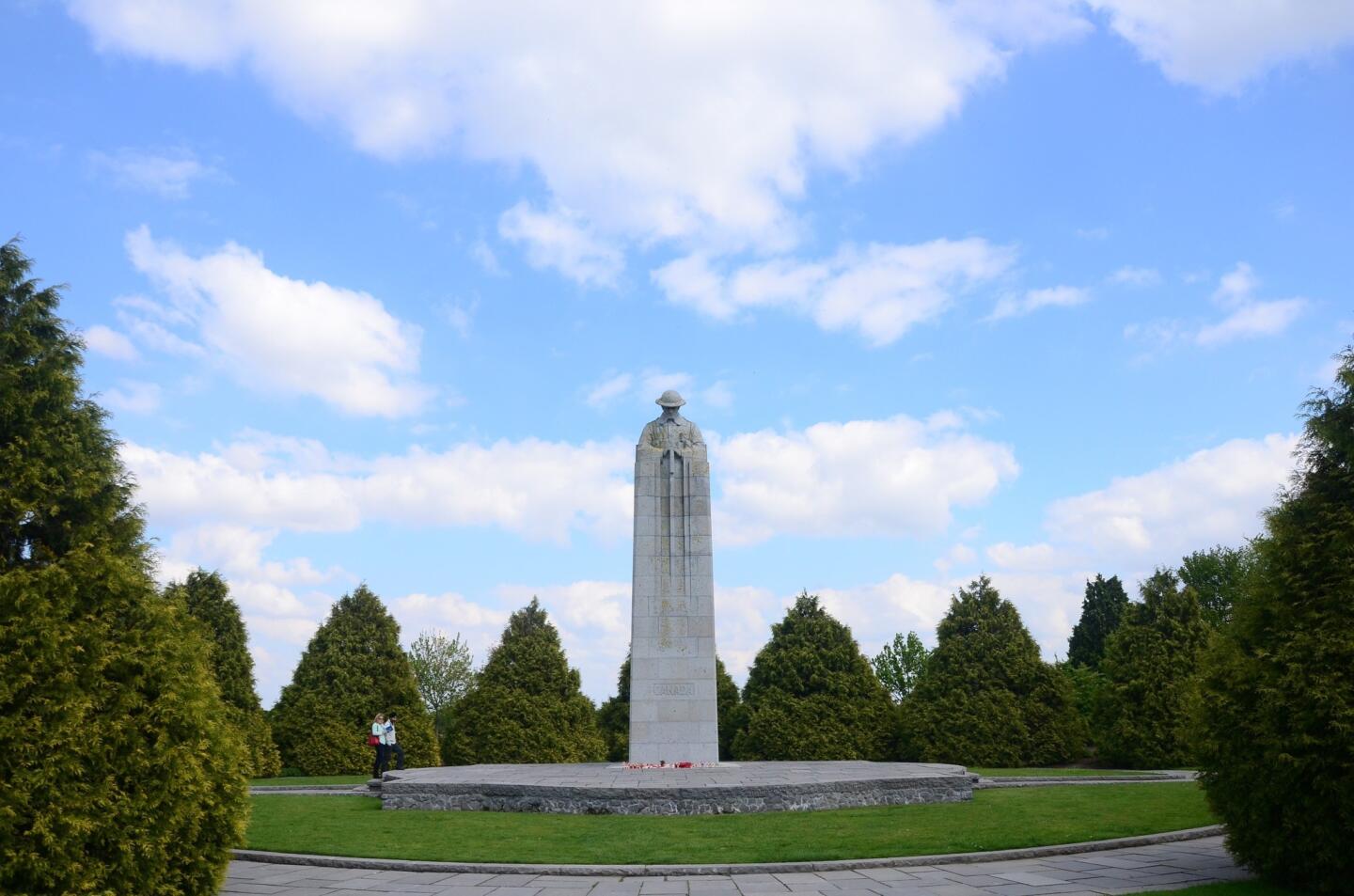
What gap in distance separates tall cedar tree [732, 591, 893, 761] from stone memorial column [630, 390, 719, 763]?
20.6 feet

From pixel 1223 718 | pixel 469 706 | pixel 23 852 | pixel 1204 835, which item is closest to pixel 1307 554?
pixel 1223 718

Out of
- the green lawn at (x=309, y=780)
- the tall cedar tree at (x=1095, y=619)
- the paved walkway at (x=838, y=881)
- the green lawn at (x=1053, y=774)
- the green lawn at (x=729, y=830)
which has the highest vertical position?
the tall cedar tree at (x=1095, y=619)

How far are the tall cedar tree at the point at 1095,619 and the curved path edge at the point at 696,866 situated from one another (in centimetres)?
4430

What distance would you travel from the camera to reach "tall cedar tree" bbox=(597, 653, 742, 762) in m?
29.2

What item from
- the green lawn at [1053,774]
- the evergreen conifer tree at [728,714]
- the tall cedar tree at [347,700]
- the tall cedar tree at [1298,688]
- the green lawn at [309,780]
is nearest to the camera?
the tall cedar tree at [1298,688]

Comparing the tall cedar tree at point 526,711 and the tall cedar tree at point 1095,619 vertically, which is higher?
the tall cedar tree at point 1095,619

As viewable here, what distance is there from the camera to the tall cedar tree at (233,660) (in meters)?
26.7

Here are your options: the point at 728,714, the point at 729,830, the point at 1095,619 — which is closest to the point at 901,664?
the point at 1095,619

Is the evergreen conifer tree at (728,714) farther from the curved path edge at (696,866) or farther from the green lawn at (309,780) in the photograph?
the curved path edge at (696,866)

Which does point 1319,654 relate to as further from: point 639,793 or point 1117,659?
point 1117,659

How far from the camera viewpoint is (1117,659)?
2678 cm

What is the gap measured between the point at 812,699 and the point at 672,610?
7.84 m

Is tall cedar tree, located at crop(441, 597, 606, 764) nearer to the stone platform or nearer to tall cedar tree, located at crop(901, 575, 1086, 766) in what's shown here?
the stone platform

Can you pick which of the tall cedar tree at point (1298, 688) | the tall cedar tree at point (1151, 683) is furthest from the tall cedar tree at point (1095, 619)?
the tall cedar tree at point (1298, 688)
